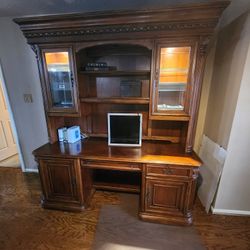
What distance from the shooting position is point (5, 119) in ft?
10.3

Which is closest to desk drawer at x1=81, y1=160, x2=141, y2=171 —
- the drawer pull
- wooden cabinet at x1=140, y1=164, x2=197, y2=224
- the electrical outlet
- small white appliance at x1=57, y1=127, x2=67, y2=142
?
wooden cabinet at x1=140, y1=164, x2=197, y2=224

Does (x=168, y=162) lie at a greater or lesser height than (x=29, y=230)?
greater

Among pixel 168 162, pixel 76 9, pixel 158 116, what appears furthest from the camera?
pixel 76 9

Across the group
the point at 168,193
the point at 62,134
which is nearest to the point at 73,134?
the point at 62,134

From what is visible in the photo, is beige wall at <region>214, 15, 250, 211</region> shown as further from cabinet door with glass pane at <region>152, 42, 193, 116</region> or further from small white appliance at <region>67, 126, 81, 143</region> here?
small white appliance at <region>67, 126, 81, 143</region>

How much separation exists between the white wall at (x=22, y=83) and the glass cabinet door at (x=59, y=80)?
65 cm

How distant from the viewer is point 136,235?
158cm

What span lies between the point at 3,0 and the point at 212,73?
2.54 meters

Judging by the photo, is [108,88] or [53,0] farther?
[108,88]

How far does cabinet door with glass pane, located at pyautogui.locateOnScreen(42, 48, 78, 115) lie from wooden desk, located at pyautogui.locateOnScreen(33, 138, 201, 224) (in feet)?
1.60

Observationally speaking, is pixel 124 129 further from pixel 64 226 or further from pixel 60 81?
pixel 64 226

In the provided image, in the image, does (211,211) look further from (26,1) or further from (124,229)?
(26,1)

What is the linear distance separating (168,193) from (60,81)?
5.84 ft

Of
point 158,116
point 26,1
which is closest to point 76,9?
point 26,1
